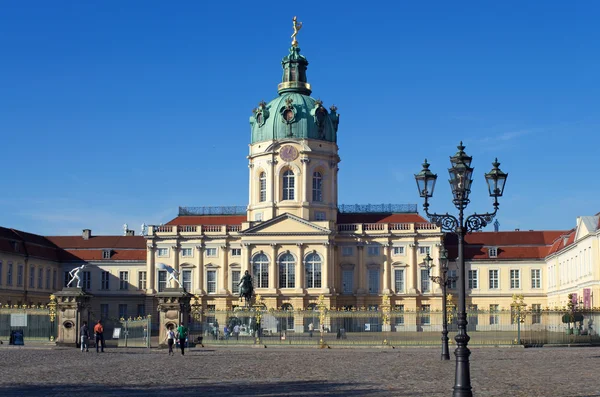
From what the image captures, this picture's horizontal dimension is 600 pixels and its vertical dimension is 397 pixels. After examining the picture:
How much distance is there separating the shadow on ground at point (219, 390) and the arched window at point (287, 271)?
211ft

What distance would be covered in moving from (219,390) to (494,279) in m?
73.7

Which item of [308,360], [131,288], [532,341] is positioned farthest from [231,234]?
[308,360]

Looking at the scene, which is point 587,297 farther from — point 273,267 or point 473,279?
point 273,267

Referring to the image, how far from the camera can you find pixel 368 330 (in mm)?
53312

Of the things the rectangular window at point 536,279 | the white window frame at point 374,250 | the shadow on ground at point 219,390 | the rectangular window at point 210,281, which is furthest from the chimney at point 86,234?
the shadow on ground at point 219,390

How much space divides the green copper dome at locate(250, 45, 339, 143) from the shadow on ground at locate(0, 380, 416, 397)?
67790 mm

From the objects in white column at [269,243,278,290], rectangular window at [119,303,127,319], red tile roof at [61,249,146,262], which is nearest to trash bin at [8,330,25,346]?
white column at [269,243,278,290]

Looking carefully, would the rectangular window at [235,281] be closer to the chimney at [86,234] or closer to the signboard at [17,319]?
the chimney at [86,234]

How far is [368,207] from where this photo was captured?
97062 mm

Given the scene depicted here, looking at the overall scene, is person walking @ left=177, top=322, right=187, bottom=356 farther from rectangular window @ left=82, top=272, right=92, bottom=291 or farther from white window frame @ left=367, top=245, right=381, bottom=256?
rectangular window @ left=82, top=272, right=92, bottom=291

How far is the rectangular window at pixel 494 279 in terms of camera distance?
93.1m

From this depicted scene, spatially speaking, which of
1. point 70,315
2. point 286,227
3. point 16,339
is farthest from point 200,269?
point 70,315

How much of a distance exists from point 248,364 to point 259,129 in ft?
201

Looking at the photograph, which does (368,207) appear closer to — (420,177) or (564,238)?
(564,238)
